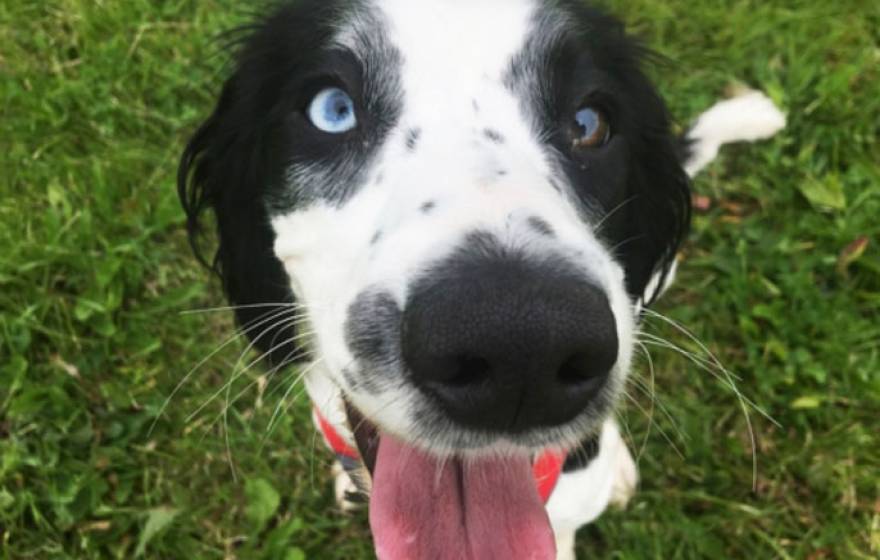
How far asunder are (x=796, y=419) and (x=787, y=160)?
4.20 ft

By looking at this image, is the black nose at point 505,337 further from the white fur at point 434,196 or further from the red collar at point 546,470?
the red collar at point 546,470

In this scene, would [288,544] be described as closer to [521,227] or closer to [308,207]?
[308,207]

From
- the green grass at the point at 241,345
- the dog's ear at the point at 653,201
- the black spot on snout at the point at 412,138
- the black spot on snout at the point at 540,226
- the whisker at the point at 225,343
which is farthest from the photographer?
the green grass at the point at 241,345

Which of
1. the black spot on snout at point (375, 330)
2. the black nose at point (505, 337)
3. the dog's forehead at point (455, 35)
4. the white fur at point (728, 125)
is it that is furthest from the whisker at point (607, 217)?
the white fur at point (728, 125)

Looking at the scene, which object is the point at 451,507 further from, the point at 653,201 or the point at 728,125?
the point at 728,125

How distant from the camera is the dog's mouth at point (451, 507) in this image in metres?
1.99

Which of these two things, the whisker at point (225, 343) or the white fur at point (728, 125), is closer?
the whisker at point (225, 343)

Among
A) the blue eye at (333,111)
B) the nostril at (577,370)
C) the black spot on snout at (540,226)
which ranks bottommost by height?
the nostril at (577,370)

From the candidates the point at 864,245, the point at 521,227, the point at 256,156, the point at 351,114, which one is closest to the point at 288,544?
the point at 256,156

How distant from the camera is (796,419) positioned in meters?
3.30

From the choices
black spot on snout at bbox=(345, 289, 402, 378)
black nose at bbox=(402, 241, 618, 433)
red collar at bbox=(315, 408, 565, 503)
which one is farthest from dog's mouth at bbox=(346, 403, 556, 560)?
black nose at bbox=(402, 241, 618, 433)

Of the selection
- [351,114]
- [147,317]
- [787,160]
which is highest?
[351,114]

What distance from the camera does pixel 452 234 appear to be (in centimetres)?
149

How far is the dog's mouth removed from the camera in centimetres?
199
